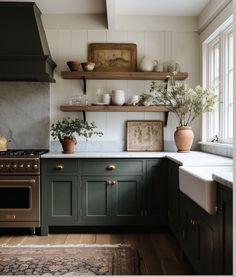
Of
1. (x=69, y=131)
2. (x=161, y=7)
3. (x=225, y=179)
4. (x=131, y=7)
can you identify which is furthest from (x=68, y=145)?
(x=225, y=179)

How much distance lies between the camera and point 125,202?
3.75 meters

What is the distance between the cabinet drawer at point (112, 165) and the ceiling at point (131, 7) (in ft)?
5.31

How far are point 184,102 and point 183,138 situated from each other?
15.5 inches

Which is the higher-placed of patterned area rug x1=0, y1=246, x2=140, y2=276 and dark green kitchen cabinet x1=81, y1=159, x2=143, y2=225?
dark green kitchen cabinet x1=81, y1=159, x2=143, y2=225

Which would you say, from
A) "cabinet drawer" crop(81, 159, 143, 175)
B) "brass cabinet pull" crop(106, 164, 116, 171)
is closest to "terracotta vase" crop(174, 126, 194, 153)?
"cabinet drawer" crop(81, 159, 143, 175)

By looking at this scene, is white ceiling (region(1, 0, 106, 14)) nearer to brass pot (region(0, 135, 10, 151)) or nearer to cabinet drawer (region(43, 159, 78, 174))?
brass pot (region(0, 135, 10, 151))

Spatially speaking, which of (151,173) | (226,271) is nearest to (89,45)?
(151,173)

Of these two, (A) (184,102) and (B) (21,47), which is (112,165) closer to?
(A) (184,102)

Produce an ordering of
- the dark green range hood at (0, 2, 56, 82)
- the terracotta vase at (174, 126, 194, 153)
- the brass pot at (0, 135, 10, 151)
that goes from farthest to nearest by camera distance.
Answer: the brass pot at (0, 135, 10, 151) → the terracotta vase at (174, 126, 194, 153) → the dark green range hood at (0, 2, 56, 82)

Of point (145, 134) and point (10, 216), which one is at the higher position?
point (145, 134)

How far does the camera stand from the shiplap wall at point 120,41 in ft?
14.2

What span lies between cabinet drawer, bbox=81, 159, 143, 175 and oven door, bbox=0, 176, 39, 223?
0.54m

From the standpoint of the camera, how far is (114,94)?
4180mm

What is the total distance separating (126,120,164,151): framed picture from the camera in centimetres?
434
